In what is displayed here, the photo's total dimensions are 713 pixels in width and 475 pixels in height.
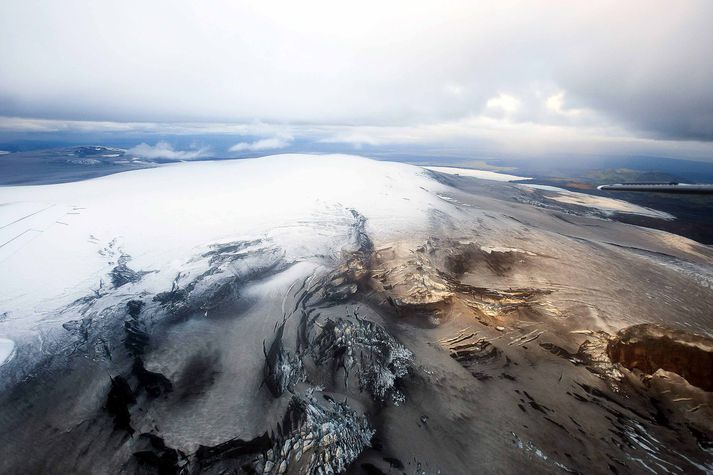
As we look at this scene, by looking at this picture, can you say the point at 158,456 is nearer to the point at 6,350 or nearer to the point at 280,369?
the point at 280,369

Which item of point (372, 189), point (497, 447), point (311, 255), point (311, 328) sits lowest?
point (497, 447)

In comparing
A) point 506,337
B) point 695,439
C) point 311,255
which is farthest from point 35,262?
point 695,439

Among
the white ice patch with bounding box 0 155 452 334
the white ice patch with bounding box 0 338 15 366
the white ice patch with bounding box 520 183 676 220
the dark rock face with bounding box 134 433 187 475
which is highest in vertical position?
the white ice patch with bounding box 0 155 452 334

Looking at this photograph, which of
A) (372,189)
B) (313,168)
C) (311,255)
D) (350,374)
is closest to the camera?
(350,374)

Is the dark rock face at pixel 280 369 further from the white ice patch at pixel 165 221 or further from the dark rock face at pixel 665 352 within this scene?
the dark rock face at pixel 665 352

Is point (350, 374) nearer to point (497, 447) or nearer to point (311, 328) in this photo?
point (311, 328)

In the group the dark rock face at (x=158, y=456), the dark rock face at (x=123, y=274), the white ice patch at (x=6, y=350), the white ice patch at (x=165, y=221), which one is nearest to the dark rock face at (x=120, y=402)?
the dark rock face at (x=158, y=456)

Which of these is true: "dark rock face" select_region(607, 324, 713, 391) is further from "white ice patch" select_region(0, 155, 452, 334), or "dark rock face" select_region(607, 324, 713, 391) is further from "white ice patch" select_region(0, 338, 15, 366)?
"white ice patch" select_region(0, 338, 15, 366)

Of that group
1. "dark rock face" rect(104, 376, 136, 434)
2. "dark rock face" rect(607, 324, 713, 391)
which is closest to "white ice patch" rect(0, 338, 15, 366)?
"dark rock face" rect(104, 376, 136, 434)

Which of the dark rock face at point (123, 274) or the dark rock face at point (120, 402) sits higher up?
the dark rock face at point (123, 274)
